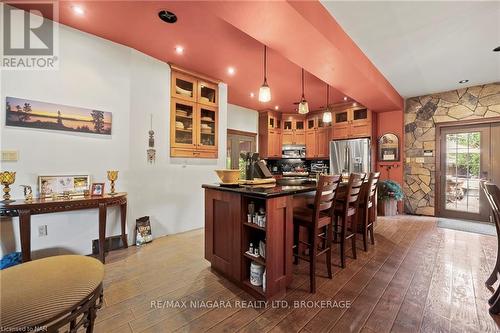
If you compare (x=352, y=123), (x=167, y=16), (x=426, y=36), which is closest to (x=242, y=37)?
(x=167, y=16)

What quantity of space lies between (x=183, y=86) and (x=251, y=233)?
9.00ft

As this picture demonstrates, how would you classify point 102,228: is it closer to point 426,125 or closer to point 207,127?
point 207,127

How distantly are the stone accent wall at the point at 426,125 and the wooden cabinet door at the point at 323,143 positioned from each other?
5.74 ft

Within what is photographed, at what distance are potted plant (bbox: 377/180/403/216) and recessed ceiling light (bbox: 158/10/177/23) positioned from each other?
500 centimetres

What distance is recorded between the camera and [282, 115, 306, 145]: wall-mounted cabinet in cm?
626

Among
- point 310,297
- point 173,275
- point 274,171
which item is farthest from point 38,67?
point 274,171

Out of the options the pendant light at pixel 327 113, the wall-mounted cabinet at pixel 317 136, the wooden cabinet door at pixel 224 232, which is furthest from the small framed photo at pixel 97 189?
the wall-mounted cabinet at pixel 317 136

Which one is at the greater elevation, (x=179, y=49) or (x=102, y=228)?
(x=179, y=49)

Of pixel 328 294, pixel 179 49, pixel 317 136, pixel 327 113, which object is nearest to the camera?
pixel 328 294

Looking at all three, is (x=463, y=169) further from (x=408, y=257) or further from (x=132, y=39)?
(x=132, y=39)

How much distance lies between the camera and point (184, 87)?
3.52 metres

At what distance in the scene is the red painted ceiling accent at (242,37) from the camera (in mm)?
1871

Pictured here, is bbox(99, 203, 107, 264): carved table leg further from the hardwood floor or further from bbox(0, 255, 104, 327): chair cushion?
bbox(0, 255, 104, 327): chair cushion

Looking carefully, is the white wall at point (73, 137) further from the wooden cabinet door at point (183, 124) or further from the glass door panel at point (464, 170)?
the glass door panel at point (464, 170)
